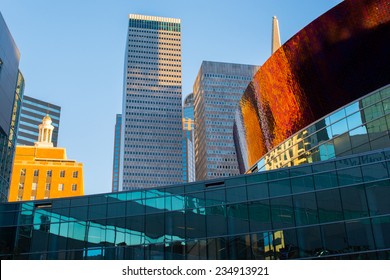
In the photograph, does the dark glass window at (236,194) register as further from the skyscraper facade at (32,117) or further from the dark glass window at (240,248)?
the skyscraper facade at (32,117)

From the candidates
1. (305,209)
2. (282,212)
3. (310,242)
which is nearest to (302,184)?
(305,209)

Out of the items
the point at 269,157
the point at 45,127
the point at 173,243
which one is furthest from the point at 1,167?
the point at 45,127

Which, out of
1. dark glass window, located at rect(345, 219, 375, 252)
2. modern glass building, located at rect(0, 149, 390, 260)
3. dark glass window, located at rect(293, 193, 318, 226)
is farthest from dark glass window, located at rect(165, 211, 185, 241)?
dark glass window, located at rect(345, 219, 375, 252)

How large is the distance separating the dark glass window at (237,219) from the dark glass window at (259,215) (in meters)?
0.35

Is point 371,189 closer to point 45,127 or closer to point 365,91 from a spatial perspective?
point 365,91

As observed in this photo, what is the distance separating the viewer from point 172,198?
34.0 meters

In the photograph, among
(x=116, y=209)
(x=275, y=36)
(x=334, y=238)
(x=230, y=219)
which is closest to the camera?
(x=334, y=238)

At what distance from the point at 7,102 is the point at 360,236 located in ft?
114

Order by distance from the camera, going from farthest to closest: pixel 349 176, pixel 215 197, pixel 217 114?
pixel 217 114 → pixel 215 197 → pixel 349 176

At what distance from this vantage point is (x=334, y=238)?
93.7 feet

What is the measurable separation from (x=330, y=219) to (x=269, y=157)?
1757 cm

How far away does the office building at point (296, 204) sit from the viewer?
94.6 feet

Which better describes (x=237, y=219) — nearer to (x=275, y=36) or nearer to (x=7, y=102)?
(x=7, y=102)

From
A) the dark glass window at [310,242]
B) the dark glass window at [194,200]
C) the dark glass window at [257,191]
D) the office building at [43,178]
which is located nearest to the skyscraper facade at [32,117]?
the office building at [43,178]
